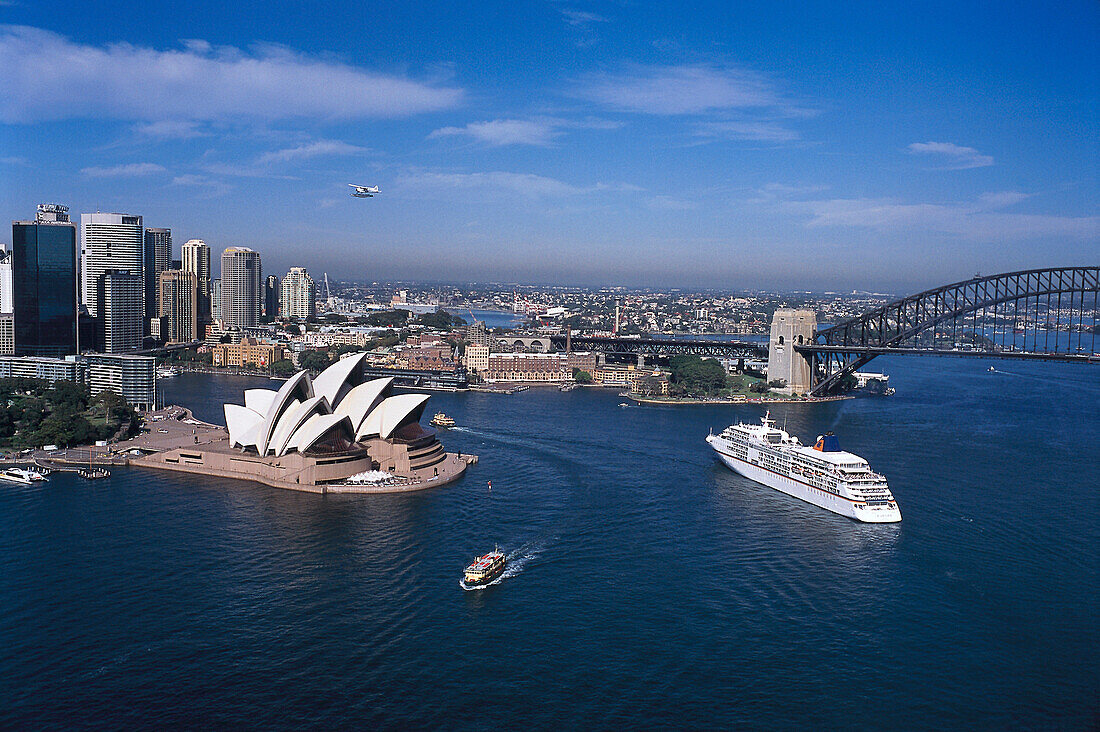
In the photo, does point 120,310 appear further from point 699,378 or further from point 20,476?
point 699,378

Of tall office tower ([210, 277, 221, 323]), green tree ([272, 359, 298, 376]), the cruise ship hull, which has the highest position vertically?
tall office tower ([210, 277, 221, 323])

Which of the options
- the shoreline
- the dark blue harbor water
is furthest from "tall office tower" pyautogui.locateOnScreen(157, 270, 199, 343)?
the dark blue harbor water

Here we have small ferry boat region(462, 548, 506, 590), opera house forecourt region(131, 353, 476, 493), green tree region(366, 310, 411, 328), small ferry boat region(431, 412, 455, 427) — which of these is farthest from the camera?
green tree region(366, 310, 411, 328)

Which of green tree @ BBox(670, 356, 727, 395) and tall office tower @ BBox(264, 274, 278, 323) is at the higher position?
tall office tower @ BBox(264, 274, 278, 323)

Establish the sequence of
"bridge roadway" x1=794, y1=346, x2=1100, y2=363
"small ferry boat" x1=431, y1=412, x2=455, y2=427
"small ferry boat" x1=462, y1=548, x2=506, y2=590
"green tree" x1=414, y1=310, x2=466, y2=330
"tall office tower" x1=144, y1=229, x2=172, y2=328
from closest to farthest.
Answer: "small ferry boat" x1=462, y1=548, x2=506, y2=590 < "small ferry boat" x1=431, y1=412, x2=455, y2=427 < "bridge roadway" x1=794, y1=346, x2=1100, y2=363 < "tall office tower" x1=144, y1=229, x2=172, y2=328 < "green tree" x1=414, y1=310, x2=466, y2=330

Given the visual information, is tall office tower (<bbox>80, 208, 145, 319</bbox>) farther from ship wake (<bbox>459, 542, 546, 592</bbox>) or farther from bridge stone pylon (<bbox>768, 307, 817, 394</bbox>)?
ship wake (<bbox>459, 542, 546, 592</bbox>)

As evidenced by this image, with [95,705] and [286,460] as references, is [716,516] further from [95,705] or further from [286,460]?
[95,705]

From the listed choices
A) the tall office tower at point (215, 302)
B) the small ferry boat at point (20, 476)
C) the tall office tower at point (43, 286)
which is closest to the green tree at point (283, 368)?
the tall office tower at point (43, 286)
